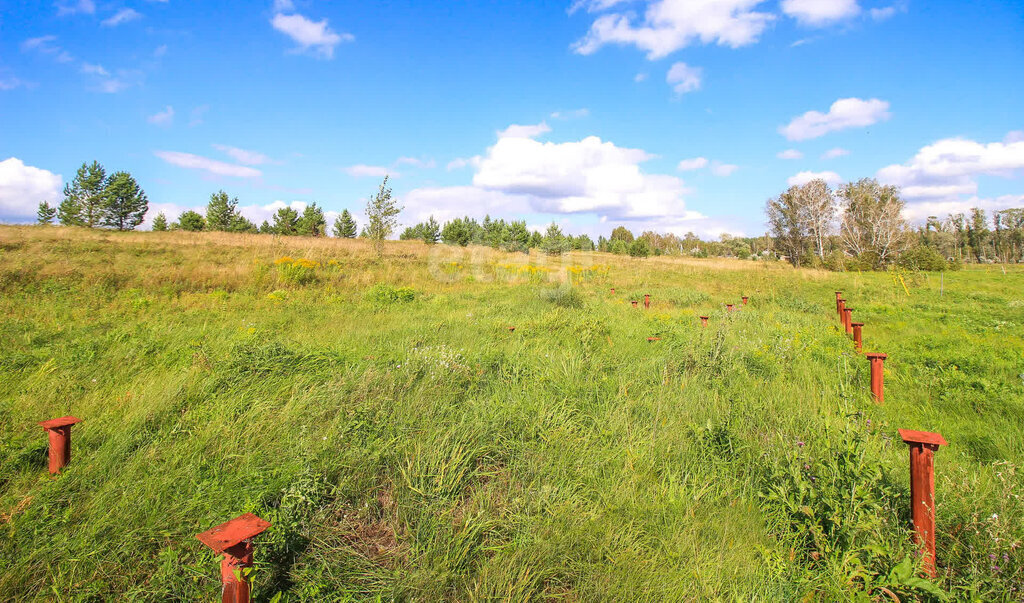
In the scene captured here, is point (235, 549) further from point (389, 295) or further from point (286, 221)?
point (286, 221)

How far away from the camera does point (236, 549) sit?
1.57m

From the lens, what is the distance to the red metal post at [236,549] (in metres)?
1.54

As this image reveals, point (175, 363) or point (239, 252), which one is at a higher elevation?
point (239, 252)

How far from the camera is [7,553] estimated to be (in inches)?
81.0

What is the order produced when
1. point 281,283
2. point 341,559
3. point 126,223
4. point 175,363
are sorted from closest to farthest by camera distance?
point 341,559
point 175,363
point 281,283
point 126,223

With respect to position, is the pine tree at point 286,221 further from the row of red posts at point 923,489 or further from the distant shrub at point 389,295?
the row of red posts at point 923,489

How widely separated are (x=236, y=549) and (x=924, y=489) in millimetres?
3165

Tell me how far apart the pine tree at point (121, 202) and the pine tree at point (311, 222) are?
46.4ft

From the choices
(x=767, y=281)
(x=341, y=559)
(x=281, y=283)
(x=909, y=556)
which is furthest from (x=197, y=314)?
(x=767, y=281)

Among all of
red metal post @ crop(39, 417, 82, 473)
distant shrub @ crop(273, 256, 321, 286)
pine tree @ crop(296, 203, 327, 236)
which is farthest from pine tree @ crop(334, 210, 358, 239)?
red metal post @ crop(39, 417, 82, 473)

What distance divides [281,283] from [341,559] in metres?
11.4

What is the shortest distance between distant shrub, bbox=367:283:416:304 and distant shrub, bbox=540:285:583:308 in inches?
144

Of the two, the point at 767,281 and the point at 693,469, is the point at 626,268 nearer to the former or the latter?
the point at 767,281

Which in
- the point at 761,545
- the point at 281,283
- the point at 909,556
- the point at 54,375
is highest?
the point at 281,283
